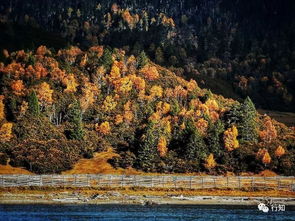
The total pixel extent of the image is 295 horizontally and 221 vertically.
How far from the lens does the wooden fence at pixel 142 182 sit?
113 metres

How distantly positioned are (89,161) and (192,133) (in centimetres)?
2553

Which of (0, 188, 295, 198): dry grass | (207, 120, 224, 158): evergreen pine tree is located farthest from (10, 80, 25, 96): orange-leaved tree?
(0, 188, 295, 198): dry grass

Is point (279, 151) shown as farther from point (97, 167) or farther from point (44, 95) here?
point (44, 95)

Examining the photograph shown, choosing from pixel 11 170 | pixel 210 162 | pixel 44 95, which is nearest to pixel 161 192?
pixel 210 162

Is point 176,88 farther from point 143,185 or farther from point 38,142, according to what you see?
point 143,185

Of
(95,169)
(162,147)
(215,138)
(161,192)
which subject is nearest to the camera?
(161,192)

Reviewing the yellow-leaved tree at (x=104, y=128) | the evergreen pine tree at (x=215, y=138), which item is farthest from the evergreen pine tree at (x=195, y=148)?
the yellow-leaved tree at (x=104, y=128)

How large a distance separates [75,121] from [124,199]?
5438 cm

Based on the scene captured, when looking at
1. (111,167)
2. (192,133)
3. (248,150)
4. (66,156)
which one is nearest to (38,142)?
(66,156)

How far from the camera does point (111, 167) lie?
136625 millimetres

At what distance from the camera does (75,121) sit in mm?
156500

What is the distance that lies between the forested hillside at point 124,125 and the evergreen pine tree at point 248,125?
27cm

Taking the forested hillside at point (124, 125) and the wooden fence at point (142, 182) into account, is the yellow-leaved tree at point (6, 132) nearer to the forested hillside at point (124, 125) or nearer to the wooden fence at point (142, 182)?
the forested hillside at point (124, 125)

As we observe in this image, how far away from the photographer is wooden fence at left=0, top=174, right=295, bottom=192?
371 ft
